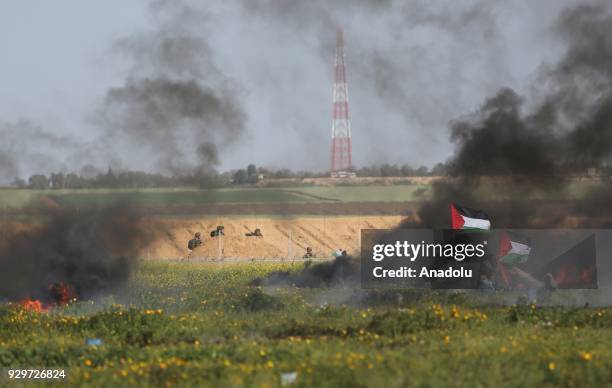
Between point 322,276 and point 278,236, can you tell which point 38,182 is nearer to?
point 322,276

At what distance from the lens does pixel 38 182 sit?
42719mm

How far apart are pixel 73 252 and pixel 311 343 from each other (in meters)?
18.2

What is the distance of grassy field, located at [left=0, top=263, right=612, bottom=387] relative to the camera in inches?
635

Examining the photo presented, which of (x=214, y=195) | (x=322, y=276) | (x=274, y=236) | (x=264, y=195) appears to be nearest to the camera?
(x=322, y=276)

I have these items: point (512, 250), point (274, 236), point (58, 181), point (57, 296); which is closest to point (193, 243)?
point (274, 236)

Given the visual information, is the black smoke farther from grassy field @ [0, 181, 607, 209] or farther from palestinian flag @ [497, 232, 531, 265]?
grassy field @ [0, 181, 607, 209]

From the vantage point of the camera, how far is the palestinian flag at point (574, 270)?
1283 inches

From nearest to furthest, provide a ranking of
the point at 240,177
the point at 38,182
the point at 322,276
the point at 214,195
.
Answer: the point at 322,276
the point at 38,182
the point at 214,195
the point at 240,177

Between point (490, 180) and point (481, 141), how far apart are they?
5.34ft

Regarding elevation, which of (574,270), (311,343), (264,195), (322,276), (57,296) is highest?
(264,195)

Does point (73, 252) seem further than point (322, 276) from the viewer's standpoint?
No

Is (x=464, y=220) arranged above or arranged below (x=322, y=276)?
above

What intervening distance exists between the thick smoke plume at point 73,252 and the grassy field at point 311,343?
5.46m

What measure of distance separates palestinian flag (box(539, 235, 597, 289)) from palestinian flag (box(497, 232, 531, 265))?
2.69ft
